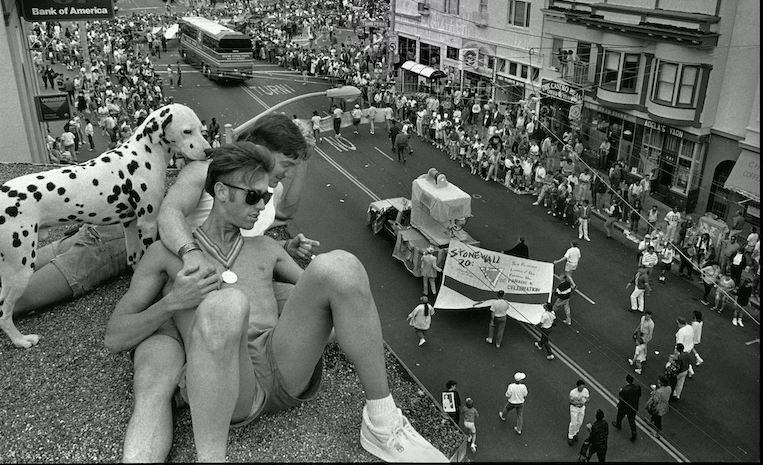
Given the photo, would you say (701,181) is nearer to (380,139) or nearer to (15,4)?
(380,139)

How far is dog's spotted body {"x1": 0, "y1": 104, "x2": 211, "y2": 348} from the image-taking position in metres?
6.69

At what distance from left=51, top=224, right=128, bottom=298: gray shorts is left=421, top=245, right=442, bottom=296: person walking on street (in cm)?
1091

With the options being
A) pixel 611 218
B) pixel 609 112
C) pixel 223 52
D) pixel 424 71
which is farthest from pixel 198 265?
pixel 223 52

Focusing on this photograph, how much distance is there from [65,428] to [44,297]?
7.64 feet

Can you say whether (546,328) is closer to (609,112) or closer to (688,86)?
(688,86)

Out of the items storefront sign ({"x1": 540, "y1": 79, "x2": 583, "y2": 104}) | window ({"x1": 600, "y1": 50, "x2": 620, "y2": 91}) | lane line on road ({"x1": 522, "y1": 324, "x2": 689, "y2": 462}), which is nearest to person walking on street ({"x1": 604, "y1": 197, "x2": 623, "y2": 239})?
window ({"x1": 600, "y1": 50, "x2": 620, "y2": 91})

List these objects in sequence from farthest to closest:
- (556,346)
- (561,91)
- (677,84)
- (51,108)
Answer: (561,91)
(677,84)
(51,108)
(556,346)

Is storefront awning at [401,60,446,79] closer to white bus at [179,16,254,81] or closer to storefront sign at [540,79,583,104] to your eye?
storefront sign at [540,79,583,104]

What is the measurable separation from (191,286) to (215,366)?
86 centimetres

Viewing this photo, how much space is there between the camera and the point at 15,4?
729 inches

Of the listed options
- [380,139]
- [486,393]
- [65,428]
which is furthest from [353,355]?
[380,139]

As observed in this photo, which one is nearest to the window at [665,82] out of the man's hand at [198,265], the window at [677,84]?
the window at [677,84]

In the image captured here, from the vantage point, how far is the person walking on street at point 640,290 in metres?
17.4

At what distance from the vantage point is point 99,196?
7.07 metres
